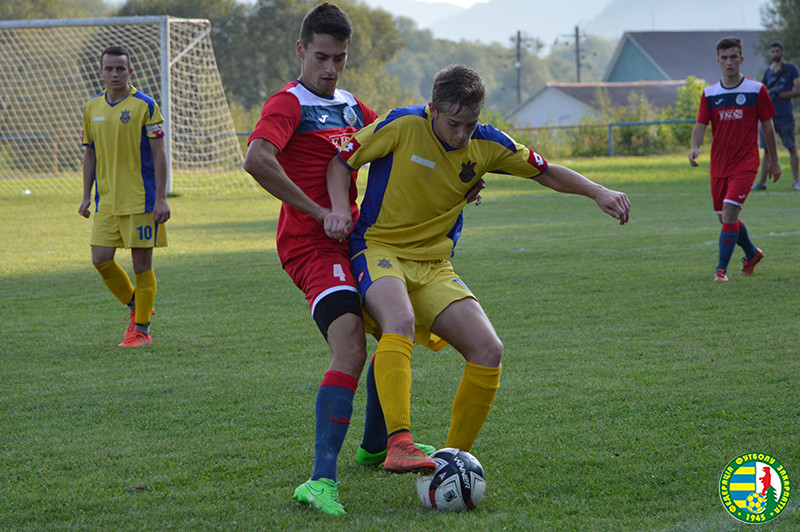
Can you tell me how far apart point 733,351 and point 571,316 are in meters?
1.49

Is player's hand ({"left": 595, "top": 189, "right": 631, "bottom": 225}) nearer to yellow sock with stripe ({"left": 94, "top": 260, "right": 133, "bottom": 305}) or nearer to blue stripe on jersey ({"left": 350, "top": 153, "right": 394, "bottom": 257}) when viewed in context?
blue stripe on jersey ({"left": 350, "top": 153, "right": 394, "bottom": 257})

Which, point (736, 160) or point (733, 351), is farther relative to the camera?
point (736, 160)

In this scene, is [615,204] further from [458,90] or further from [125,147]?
[125,147]

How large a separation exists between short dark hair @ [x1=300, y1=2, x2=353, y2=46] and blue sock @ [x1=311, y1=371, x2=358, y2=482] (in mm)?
1480

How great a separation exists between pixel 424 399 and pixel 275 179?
1.61 metres

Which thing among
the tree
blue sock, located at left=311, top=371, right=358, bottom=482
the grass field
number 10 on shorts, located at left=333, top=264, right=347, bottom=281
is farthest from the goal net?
the tree

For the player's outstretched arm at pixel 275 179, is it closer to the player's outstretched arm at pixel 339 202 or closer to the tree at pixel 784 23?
the player's outstretched arm at pixel 339 202

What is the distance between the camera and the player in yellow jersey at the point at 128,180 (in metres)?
6.28

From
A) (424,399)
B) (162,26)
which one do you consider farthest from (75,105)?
(424,399)

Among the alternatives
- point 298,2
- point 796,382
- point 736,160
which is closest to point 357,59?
point 298,2

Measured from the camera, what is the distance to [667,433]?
3.88m

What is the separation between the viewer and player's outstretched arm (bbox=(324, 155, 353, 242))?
3414 millimetres

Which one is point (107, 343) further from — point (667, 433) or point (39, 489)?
point (667, 433)

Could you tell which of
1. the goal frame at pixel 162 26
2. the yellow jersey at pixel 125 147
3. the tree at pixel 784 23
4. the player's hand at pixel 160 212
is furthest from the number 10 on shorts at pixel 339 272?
the tree at pixel 784 23
